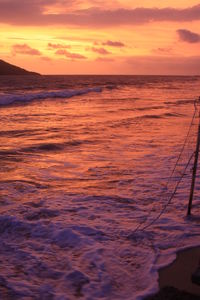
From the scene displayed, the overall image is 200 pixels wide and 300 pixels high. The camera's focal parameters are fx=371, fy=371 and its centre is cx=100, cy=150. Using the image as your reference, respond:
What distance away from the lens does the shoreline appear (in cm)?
407

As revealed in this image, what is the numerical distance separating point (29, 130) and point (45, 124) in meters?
2.58

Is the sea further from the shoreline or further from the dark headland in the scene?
the dark headland

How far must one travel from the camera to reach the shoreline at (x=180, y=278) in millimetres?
4066

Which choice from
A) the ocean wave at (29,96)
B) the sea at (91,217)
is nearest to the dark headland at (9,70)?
the ocean wave at (29,96)

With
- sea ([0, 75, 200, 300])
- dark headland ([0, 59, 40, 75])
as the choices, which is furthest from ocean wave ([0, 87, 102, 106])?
dark headland ([0, 59, 40, 75])

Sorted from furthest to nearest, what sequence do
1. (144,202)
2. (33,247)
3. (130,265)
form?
(144,202) → (33,247) → (130,265)

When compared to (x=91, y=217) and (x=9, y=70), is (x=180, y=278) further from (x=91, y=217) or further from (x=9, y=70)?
(x=9, y=70)

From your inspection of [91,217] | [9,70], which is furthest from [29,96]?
[9,70]

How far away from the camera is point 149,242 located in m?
5.65

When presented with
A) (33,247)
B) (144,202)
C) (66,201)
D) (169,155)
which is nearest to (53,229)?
(33,247)

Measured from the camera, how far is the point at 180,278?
4.48m

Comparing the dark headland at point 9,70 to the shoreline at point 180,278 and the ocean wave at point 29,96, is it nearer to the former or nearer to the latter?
the ocean wave at point 29,96

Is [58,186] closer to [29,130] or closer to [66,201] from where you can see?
[66,201]

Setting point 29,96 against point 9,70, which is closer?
point 29,96
